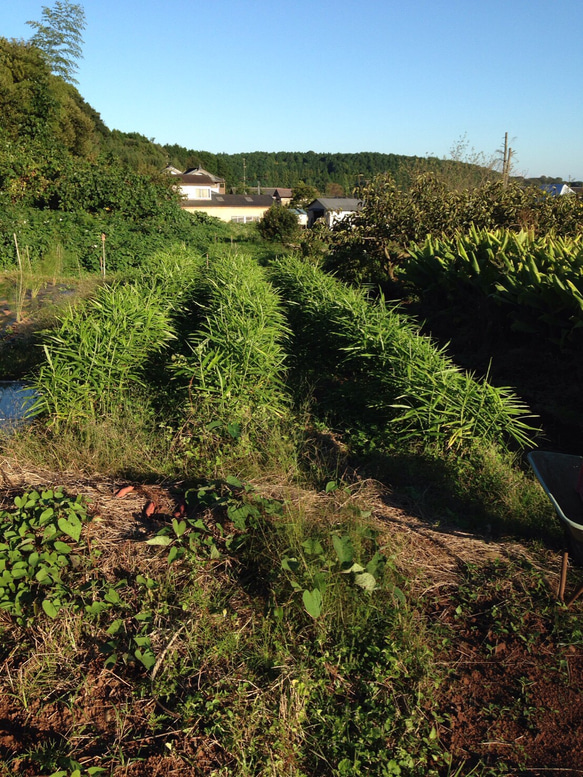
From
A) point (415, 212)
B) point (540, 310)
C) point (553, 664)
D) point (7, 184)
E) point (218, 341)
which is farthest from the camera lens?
point (7, 184)

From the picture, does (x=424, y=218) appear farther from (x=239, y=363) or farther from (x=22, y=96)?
(x=22, y=96)

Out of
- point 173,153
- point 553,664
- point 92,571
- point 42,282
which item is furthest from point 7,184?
point 173,153

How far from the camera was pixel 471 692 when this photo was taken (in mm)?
2154

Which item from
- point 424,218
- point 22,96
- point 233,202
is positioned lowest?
point 233,202

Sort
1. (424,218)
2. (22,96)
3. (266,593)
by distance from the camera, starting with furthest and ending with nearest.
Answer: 1. (22,96)
2. (424,218)
3. (266,593)

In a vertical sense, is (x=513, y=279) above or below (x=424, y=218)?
below

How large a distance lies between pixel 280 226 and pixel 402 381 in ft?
65.7

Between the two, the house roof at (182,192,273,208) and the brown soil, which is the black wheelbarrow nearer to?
the brown soil

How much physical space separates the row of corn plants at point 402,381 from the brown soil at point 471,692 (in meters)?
1.41

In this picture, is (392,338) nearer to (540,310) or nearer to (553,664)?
(540,310)

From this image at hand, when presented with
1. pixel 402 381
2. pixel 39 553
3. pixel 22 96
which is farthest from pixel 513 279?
pixel 22 96

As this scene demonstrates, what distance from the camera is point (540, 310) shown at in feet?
19.2

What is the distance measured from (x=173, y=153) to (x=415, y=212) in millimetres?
100839

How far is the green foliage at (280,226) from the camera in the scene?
23.4m
